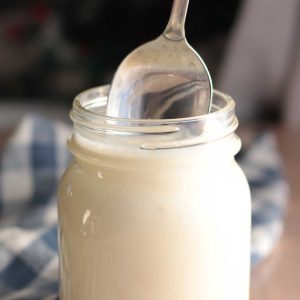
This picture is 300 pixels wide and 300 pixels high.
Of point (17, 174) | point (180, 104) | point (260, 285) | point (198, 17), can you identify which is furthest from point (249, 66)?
point (180, 104)

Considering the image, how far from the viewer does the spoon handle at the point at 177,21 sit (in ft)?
1.54

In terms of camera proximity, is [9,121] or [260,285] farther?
[9,121]

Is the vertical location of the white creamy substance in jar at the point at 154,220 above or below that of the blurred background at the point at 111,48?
above

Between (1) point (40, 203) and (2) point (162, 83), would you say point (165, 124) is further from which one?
(1) point (40, 203)

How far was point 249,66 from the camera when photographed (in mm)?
1259

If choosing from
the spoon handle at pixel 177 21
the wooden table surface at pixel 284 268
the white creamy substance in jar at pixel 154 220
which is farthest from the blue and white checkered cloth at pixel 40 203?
the spoon handle at pixel 177 21

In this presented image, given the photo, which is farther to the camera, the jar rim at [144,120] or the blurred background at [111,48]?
the blurred background at [111,48]

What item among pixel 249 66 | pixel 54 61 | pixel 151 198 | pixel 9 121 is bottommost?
pixel 9 121

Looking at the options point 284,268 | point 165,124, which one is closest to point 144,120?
point 165,124

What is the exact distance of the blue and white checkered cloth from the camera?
2.19 feet

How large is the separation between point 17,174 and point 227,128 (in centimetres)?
49

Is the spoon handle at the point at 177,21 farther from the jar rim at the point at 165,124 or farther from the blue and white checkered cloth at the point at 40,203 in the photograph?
the blue and white checkered cloth at the point at 40,203

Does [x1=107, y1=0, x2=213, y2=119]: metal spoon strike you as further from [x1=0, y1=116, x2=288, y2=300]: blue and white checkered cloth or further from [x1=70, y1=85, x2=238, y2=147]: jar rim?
[x1=0, y1=116, x2=288, y2=300]: blue and white checkered cloth

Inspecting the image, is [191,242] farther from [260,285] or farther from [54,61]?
[54,61]
